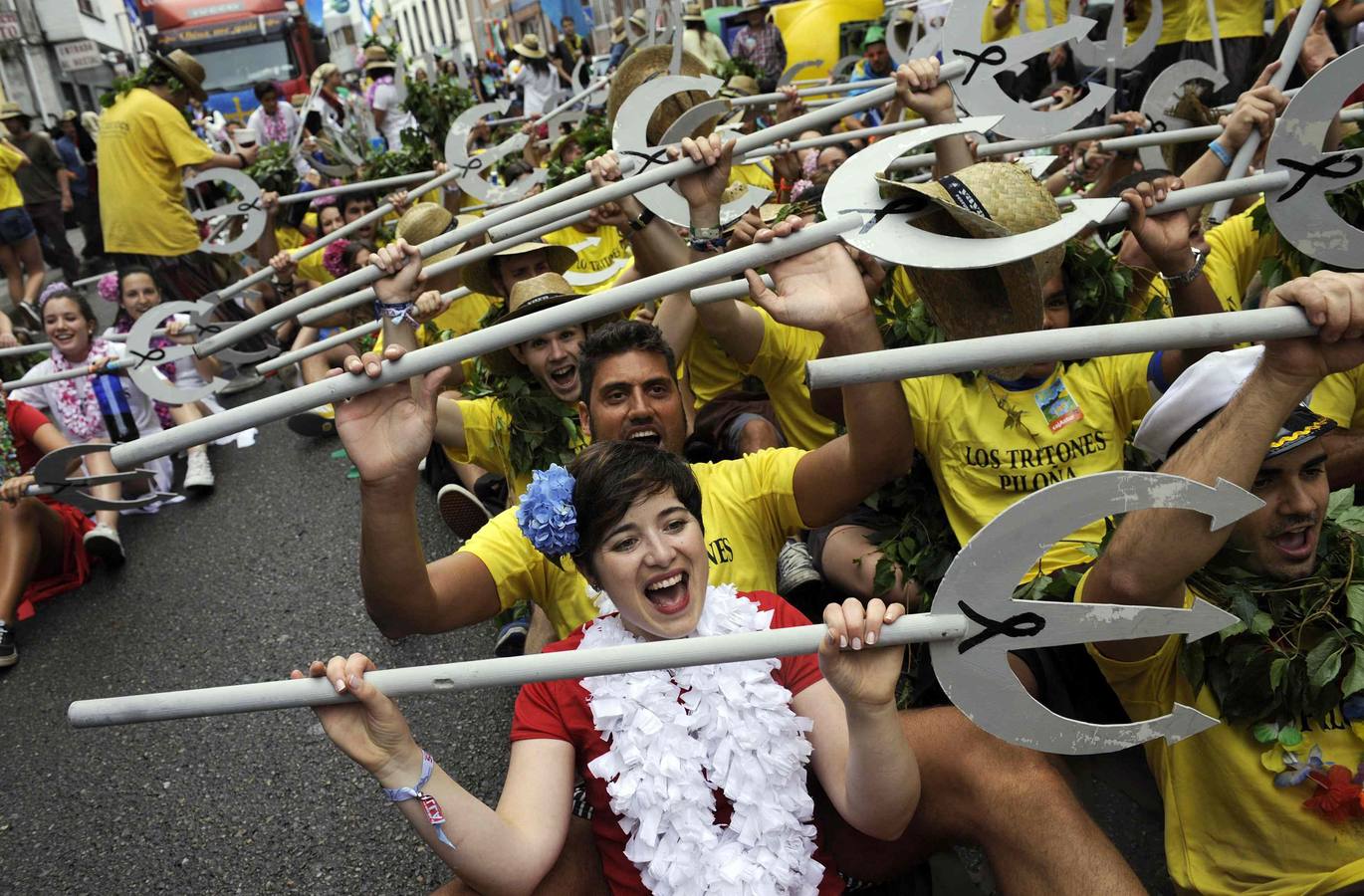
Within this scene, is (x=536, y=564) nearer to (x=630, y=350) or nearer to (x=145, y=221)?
(x=630, y=350)

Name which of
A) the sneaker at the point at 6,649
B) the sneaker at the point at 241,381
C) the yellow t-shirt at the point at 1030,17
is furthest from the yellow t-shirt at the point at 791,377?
the sneaker at the point at 241,381

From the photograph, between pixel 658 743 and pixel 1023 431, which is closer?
pixel 658 743

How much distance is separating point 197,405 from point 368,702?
5.91m

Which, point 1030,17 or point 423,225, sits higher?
point 1030,17

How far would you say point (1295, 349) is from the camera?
5.49 ft

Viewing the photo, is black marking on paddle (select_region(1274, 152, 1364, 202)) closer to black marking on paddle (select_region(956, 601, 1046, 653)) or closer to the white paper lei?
black marking on paddle (select_region(956, 601, 1046, 653))

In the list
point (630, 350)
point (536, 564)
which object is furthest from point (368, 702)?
point (630, 350)

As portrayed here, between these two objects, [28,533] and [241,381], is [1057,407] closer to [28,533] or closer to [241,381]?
[28,533]

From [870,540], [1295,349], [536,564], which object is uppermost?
[1295,349]

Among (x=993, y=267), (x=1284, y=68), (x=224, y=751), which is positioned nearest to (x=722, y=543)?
(x=993, y=267)

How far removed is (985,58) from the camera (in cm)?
278

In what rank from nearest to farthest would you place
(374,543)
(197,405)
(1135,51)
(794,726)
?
(794,726), (374,543), (1135,51), (197,405)

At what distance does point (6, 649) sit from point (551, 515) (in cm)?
362

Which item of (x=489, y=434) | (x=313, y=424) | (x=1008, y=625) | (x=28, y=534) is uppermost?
(x=1008, y=625)
